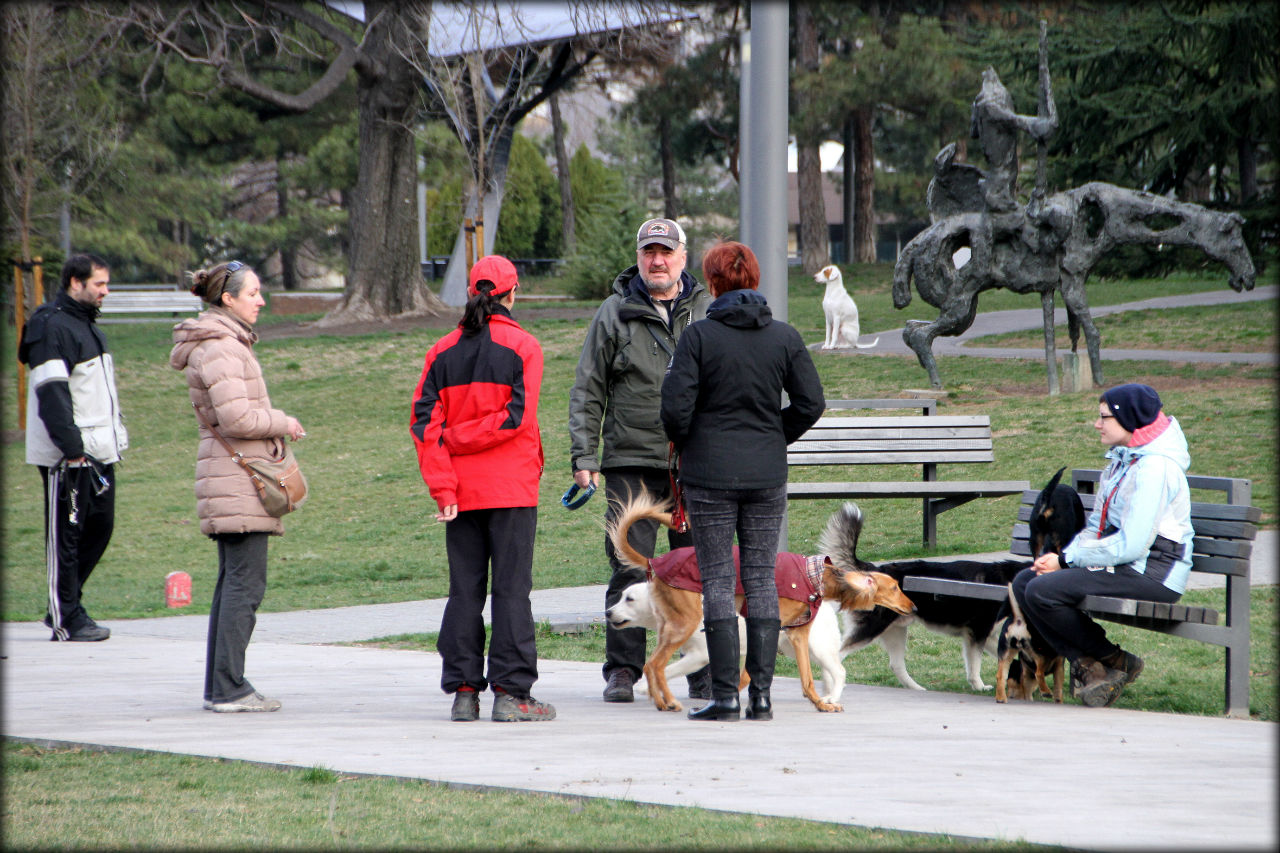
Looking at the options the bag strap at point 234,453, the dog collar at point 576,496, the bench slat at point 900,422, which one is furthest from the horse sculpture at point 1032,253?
the bag strap at point 234,453

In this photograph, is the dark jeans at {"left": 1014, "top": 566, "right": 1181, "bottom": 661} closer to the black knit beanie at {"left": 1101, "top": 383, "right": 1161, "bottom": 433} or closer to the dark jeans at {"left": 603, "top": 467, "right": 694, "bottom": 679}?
the black knit beanie at {"left": 1101, "top": 383, "right": 1161, "bottom": 433}

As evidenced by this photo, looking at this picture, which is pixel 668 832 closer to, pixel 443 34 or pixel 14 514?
pixel 14 514

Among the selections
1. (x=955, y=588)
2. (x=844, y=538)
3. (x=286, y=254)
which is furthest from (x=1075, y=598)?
(x=286, y=254)

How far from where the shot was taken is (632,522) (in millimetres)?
5641

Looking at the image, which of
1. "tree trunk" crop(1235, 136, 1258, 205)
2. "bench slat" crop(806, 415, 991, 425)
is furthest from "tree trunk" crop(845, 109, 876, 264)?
"bench slat" crop(806, 415, 991, 425)

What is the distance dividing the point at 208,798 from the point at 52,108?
2064cm

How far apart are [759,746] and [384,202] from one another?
2199cm

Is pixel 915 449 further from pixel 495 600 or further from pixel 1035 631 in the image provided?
pixel 495 600

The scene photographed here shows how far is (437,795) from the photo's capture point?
13.5 ft

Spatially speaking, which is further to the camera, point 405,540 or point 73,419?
point 405,540

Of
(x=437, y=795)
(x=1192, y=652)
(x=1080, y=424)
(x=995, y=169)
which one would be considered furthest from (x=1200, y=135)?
(x=437, y=795)

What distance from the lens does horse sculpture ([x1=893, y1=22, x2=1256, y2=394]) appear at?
587 inches

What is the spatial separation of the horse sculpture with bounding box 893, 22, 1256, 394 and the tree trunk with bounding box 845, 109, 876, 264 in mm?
22159

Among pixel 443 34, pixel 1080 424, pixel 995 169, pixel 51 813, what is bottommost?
pixel 51 813
